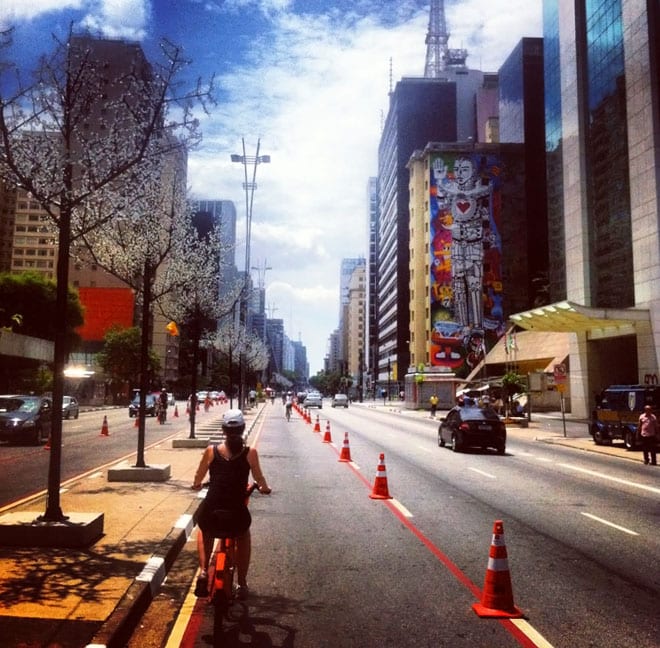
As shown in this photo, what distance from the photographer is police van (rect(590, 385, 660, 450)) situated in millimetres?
22844

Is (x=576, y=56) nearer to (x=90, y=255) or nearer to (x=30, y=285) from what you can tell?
(x=90, y=255)

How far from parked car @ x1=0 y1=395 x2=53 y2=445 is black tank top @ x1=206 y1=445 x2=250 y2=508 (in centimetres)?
1858

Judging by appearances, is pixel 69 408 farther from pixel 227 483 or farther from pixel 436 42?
pixel 436 42

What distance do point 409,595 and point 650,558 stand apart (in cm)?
360

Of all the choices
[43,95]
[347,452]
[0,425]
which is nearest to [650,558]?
[43,95]

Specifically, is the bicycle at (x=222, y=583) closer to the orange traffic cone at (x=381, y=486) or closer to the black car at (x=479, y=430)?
the orange traffic cone at (x=381, y=486)

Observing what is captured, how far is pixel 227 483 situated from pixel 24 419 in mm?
20578

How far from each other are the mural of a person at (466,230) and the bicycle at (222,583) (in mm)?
100275

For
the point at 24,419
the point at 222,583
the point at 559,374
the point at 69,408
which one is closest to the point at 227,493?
the point at 222,583

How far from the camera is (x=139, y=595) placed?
5.85 meters

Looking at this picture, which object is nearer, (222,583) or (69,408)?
(222,583)

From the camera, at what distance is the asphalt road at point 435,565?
17.8 feet

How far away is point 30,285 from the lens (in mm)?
62781

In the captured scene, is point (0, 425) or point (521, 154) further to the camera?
point (521, 154)
